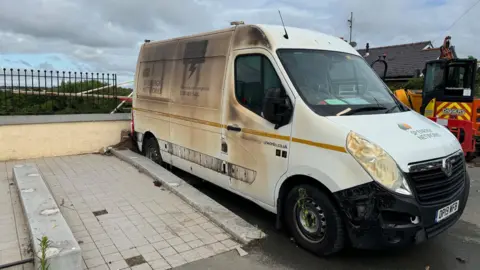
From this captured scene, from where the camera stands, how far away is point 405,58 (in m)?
27.9

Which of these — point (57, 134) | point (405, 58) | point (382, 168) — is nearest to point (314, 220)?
point (382, 168)

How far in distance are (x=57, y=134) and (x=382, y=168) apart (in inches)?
293

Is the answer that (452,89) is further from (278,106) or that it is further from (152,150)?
(152,150)

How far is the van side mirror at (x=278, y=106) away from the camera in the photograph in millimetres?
4000

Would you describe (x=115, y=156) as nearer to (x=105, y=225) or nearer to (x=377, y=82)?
(x=105, y=225)

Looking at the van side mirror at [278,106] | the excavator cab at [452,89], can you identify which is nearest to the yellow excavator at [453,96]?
the excavator cab at [452,89]

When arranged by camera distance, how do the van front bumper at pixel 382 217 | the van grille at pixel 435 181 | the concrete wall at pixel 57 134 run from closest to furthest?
the van front bumper at pixel 382 217
the van grille at pixel 435 181
the concrete wall at pixel 57 134

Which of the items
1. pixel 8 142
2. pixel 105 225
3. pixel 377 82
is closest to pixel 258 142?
pixel 377 82

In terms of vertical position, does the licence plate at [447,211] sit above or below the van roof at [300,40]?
below

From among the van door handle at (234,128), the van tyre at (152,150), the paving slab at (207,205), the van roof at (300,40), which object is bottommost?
the paving slab at (207,205)

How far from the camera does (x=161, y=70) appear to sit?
680 centimetres

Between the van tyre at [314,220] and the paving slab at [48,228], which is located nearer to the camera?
the paving slab at [48,228]

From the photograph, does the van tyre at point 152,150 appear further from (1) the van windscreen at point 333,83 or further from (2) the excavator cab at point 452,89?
(2) the excavator cab at point 452,89

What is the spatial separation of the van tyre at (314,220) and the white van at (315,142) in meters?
0.01
